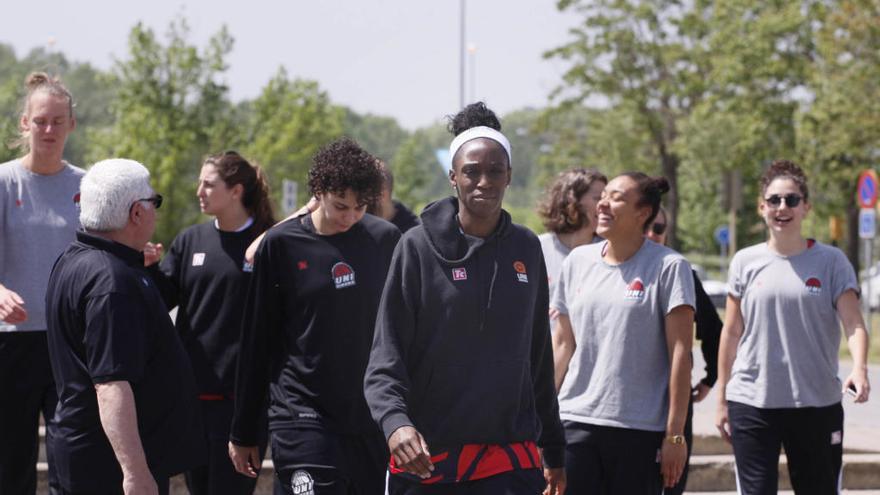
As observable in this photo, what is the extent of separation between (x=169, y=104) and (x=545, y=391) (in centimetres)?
3281

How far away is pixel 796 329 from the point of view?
6.46 meters

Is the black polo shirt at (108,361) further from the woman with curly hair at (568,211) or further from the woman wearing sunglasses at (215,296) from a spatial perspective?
the woman with curly hair at (568,211)

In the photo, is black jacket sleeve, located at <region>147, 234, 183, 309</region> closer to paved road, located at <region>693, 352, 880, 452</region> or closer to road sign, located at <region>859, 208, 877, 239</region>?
paved road, located at <region>693, 352, 880, 452</region>

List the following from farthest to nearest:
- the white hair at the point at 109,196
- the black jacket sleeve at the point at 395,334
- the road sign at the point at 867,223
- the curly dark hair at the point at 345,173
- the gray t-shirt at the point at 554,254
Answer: the road sign at the point at 867,223 → the gray t-shirt at the point at 554,254 → the curly dark hair at the point at 345,173 → the white hair at the point at 109,196 → the black jacket sleeve at the point at 395,334

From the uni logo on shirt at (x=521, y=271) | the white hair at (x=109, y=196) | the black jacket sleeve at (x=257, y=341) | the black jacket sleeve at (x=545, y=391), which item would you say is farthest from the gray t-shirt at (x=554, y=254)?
the white hair at (x=109, y=196)

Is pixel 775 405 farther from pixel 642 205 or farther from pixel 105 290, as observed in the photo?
pixel 105 290

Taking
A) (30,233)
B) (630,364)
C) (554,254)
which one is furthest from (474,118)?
(554,254)

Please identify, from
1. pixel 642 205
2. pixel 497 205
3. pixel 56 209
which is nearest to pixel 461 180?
pixel 497 205

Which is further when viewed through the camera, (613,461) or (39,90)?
(39,90)

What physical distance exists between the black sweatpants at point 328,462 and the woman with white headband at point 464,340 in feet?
3.45

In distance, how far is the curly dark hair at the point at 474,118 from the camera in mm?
4637

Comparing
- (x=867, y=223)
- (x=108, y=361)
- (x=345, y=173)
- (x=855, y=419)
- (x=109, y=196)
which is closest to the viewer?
(x=108, y=361)

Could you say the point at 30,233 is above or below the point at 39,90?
below

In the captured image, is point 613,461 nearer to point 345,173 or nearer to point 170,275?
point 345,173
